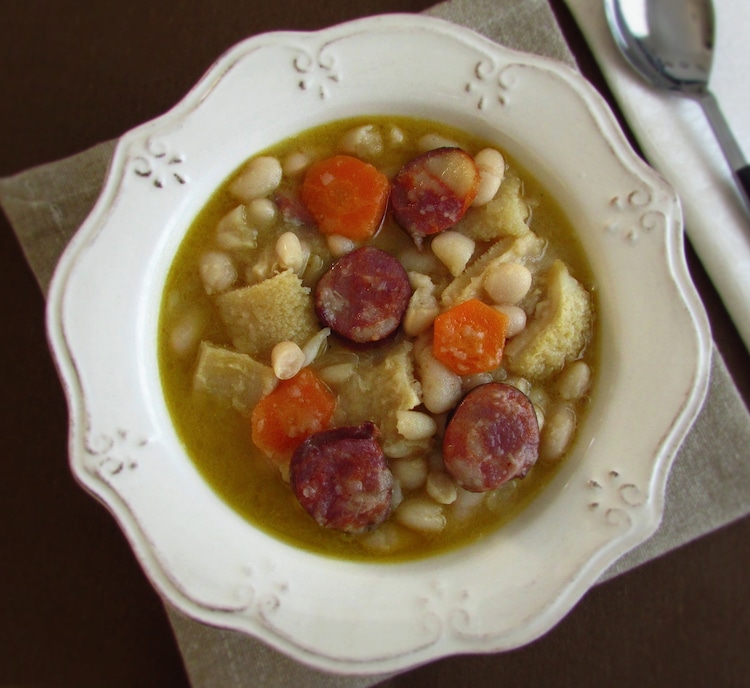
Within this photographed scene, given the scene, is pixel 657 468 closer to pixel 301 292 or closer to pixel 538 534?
pixel 538 534

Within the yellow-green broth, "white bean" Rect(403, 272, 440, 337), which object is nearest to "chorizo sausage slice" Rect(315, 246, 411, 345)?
"white bean" Rect(403, 272, 440, 337)

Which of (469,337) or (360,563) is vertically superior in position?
(469,337)

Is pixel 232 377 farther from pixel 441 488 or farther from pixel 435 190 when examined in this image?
pixel 435 190

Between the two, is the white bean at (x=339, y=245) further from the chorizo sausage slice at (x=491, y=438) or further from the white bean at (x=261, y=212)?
the chorizo sausage slice at (x=491, y=438)

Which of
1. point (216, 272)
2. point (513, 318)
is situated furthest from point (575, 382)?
point (216, 272)

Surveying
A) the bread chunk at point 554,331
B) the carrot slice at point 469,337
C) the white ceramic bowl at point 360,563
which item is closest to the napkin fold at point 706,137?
the white ceramic bowl at point 360,563

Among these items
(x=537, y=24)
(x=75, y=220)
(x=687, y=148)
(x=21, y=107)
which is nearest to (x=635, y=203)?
(x=687, y=148)

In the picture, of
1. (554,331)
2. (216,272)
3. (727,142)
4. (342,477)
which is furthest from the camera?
(727,142)

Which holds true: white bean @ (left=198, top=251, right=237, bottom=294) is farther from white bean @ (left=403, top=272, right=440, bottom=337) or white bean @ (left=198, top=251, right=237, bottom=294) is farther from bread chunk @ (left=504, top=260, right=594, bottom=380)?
bread chunk @ (left=504, top=260, right=594, bottom=380)
